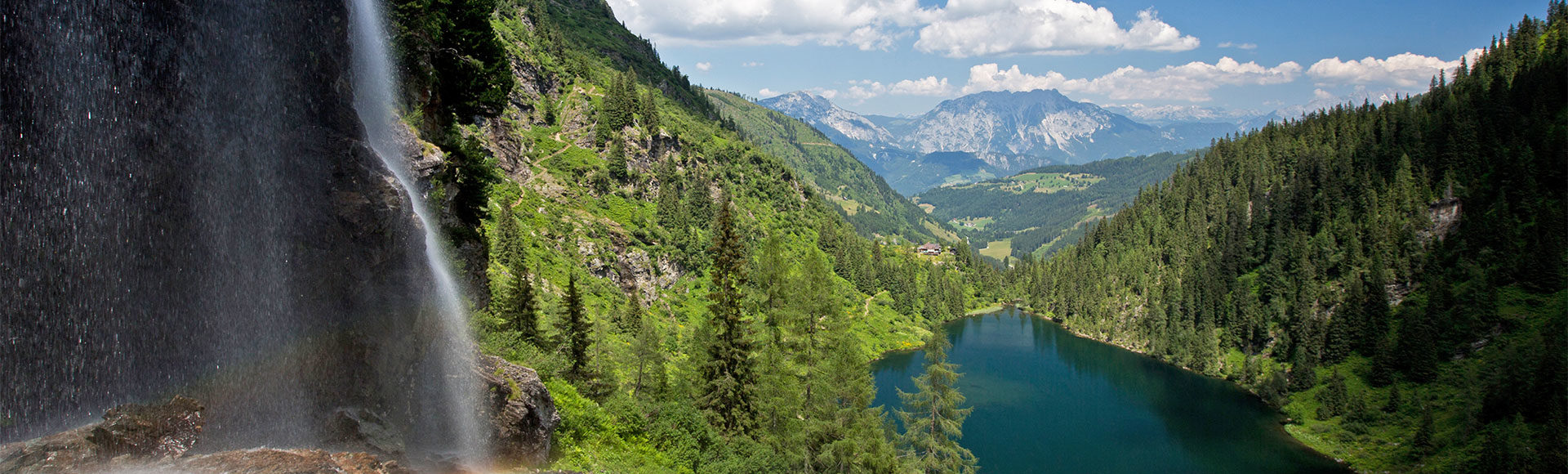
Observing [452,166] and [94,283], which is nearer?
[94,283]

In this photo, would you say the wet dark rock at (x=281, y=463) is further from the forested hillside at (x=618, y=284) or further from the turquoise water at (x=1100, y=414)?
the turquoise water at (x=1100, y=414)

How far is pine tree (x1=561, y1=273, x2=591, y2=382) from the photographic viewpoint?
113 ft

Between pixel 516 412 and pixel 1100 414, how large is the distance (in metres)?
92.9

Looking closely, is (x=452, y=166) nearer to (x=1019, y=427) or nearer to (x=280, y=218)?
(x=280, y=218)

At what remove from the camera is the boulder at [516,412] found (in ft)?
60.3

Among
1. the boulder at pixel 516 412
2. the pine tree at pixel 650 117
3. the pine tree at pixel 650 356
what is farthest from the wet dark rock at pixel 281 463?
the pine tree at pixel 650 117

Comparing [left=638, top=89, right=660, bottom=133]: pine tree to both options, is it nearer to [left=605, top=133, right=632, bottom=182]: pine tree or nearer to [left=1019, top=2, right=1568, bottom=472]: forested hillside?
[left=605, top=133, right=632, bottom=182]: pine tree

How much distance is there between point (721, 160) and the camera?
470 ft

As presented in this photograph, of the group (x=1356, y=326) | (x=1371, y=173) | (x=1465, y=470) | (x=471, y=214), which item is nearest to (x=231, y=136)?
(x=471, y=214)

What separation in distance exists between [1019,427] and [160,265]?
8691 centimetres

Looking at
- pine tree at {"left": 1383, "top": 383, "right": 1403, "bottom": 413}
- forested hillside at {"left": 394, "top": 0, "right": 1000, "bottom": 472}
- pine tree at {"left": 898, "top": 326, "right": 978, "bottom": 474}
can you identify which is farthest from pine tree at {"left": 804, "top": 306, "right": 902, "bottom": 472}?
pine tree at {"left": 1383, "top": 383, "right": 1403, "bottom": 413}

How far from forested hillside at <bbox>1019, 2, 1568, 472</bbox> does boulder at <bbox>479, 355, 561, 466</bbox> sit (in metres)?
84.1

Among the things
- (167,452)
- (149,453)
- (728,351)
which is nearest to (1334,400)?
(728,351)

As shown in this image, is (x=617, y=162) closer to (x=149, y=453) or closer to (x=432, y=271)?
(x=432, y=271)
